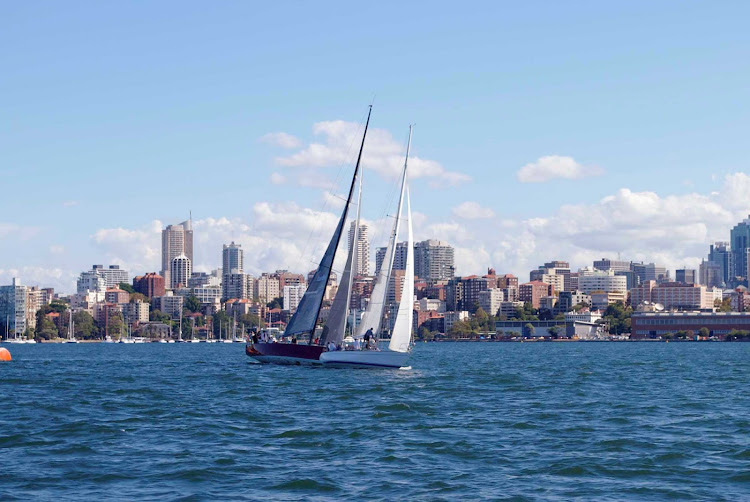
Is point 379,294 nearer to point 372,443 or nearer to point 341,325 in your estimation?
point 341,325

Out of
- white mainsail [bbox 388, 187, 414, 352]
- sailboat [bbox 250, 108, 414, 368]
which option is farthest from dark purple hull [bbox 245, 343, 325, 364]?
white mainsail [bbox 388, 187, 414, 352]

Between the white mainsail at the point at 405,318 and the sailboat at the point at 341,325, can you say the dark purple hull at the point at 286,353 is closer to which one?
the sailboat at the point at 341,325

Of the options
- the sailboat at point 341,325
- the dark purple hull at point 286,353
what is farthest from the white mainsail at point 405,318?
the dark purple hull at point 286,353

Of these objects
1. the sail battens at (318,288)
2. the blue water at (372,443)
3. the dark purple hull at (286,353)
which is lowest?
the blue water at (372,443)

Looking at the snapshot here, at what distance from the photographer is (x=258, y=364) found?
241 ft

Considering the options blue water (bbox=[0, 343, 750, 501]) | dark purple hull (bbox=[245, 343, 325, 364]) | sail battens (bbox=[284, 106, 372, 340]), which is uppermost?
sail battens (bbox=[284, 106, 372, 340])

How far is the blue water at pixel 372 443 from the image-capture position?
21422 mm

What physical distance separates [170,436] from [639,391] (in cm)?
2473

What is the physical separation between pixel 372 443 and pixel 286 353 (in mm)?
38170

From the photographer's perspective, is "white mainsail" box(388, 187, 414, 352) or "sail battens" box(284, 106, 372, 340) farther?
"sail battens" box(284, 106, 372, 340)

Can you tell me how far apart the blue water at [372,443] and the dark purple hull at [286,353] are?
14.8 m

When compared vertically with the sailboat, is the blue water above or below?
below

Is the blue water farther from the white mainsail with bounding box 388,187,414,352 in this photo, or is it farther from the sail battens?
the sail battens

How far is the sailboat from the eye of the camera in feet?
187
